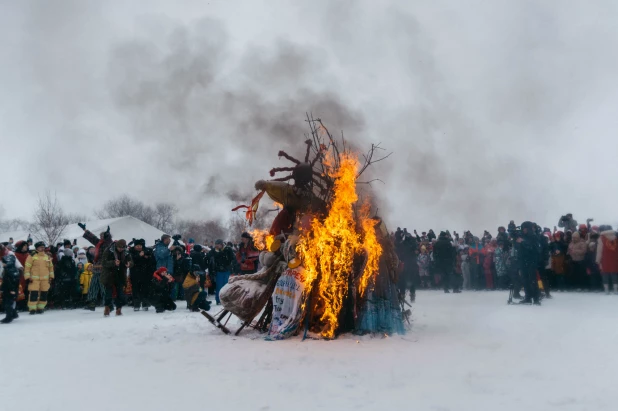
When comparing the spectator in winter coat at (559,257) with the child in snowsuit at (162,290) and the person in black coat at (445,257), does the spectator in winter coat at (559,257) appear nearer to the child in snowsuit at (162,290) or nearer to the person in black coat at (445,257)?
the person in black coat at (445,257)

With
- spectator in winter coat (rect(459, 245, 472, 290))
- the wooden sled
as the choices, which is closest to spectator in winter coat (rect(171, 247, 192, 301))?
the wooden sled

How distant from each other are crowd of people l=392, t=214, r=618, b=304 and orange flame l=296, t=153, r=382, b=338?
4.55m

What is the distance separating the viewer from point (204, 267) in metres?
14.2

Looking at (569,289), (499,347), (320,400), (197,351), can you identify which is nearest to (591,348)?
(499,347)

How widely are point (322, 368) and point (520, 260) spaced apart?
7.53 meters

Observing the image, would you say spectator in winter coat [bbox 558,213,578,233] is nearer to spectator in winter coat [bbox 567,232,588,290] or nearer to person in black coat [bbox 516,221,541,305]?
spectator in winter coat [bbox 567,232,588,290]

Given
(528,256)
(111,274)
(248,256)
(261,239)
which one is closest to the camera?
(261,239)

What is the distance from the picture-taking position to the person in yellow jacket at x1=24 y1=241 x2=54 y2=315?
11625mm

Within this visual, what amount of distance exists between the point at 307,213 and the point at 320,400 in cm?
400

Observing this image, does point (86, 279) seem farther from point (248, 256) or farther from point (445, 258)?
point (445, 258)

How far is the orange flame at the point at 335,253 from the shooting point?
725cm

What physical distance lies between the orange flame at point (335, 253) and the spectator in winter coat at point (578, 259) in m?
8.85

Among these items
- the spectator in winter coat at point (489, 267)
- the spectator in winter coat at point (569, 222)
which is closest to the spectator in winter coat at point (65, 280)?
the spectator in winter coat at point (489, 267)

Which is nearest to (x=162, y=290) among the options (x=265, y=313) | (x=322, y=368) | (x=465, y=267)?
(x=265, y=313)
